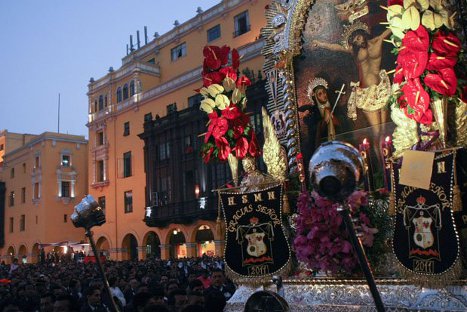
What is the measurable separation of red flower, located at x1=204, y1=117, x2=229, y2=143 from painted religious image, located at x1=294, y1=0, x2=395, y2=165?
4.21 feet

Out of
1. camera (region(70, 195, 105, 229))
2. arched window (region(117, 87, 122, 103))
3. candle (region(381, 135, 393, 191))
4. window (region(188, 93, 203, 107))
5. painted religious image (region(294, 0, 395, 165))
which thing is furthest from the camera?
arched window (region(117, 87, 122, 103))

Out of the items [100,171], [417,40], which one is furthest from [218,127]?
[100,171]

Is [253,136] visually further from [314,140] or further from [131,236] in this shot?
[131,236]

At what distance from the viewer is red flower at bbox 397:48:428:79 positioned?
5.95 meters

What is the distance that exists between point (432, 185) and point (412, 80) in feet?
4.25

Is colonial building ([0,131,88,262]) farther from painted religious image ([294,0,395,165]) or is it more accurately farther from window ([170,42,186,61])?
painted religious image ([294,0,395,165])

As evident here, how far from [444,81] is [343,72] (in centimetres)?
220

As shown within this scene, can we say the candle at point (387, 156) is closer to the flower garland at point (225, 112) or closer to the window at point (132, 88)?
the flower garland at point (225, 112)

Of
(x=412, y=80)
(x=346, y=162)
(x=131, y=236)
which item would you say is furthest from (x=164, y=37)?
(x=346, y=162)

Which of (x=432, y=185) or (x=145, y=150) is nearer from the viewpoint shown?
(x=432, y=185)

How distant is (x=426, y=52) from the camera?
5941mm

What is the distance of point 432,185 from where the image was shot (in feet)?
19.3

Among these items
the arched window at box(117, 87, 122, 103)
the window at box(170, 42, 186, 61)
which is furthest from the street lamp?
the arched window at box(117, 87, 122, 103)

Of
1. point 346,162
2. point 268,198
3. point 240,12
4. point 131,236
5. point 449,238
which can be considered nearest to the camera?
point 346,162
